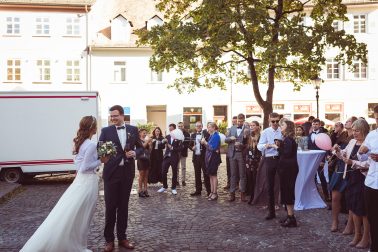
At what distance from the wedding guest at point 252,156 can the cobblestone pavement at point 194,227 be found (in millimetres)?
750

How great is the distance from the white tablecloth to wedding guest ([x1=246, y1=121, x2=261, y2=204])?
4.29 feet

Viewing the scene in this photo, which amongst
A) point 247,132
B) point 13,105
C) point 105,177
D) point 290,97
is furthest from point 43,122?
point 290,97

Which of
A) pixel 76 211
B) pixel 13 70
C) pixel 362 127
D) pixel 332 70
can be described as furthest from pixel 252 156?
pixel 13 70

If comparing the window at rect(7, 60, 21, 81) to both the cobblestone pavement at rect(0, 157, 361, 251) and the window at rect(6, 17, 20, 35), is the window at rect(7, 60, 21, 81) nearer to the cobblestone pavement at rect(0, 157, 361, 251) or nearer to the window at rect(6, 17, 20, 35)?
the window at rect(6, 17, 20, 35)

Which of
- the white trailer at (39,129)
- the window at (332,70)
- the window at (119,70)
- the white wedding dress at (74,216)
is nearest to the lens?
the white wedding dress at (74,216)

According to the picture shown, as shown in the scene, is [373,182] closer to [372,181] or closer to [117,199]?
[372,181]

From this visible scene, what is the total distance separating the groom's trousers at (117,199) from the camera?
7.80 meters

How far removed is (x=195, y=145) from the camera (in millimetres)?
14547

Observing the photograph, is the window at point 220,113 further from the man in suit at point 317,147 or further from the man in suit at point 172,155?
the man in suit at point 317,147

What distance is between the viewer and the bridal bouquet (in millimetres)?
7309

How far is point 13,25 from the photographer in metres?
38.9

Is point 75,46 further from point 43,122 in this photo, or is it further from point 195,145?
point 195,145

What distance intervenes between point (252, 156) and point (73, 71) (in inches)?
1168

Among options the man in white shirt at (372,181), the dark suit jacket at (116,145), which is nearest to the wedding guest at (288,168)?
the man in white shirt at (372,181)
